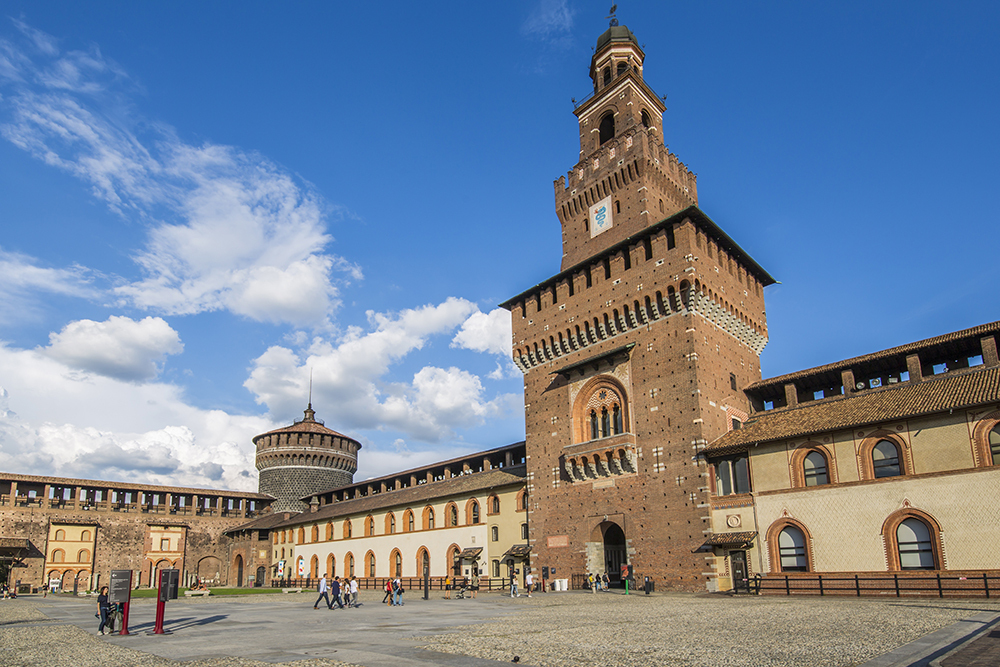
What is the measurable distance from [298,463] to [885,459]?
195 feet

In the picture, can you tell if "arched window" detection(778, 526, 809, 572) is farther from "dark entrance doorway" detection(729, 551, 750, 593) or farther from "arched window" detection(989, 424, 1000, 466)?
"arched window" detection(989, 424, 1000, 466)

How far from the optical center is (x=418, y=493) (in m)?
53.7

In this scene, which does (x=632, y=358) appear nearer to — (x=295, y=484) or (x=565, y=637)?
(x=565, y=637)

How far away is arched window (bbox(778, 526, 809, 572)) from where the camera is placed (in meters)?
29.1

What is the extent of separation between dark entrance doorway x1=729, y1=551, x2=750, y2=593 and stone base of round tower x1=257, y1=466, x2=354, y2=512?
51261 millimetres

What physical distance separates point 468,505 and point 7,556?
40876 millimetres

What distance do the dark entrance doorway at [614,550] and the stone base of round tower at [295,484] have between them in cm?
4318

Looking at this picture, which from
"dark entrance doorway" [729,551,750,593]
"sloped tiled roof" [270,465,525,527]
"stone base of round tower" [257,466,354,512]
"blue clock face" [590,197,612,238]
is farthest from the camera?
"stone base of round tower" [257,466,354,512]

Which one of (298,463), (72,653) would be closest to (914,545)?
(72,653)

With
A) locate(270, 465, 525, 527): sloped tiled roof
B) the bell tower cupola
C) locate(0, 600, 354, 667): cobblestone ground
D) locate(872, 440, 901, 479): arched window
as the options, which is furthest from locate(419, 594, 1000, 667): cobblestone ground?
the bell tower cupola

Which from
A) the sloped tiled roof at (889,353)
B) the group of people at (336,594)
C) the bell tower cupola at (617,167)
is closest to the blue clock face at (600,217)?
the bell tower cupola at (617,167)

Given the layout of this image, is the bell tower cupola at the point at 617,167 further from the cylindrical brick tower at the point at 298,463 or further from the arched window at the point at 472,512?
the cylindrical brick tower at the point at 298,463

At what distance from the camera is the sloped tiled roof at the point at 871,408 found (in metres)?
26.5

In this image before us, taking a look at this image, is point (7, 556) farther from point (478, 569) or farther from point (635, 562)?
point (635, 562)
